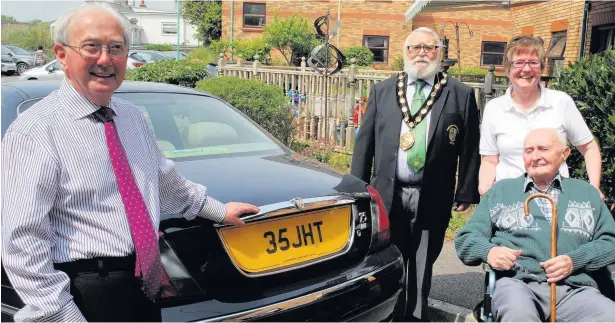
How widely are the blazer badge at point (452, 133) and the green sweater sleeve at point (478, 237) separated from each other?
1.79ft

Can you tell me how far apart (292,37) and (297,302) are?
2444 cm

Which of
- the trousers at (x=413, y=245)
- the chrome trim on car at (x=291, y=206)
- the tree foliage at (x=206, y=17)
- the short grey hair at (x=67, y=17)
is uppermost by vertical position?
the tree foliage at (x=206, y=17)

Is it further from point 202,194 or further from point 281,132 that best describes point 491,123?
point 281,132

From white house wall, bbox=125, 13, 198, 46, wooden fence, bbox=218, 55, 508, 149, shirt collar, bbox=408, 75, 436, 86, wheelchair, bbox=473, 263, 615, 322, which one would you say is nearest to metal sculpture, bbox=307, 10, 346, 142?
wooden fence, bbox=218, 55, 508, 149

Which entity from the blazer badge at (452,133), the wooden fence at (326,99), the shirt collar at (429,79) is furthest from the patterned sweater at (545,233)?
the wooden fence at (326,99)

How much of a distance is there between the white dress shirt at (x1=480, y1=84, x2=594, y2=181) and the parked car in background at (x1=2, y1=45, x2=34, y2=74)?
3205 cm

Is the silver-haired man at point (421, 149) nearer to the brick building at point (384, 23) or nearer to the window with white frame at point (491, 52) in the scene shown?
the brick building at point (384, 23)

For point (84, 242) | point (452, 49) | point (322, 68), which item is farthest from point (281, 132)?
point (452, 49)

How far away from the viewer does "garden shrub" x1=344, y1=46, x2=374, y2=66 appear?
26361mm

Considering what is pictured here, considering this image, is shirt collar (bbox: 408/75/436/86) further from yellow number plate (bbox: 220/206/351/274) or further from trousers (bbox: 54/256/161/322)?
trousers (bbox: 54/256/161/322)

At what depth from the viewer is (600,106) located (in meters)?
4.26

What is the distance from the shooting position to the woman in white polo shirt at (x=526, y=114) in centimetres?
318

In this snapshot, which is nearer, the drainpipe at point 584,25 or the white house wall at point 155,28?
the drainpipe at point 584,25

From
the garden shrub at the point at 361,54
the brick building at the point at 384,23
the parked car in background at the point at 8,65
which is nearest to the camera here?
the garden shrub at the point at 361,54
